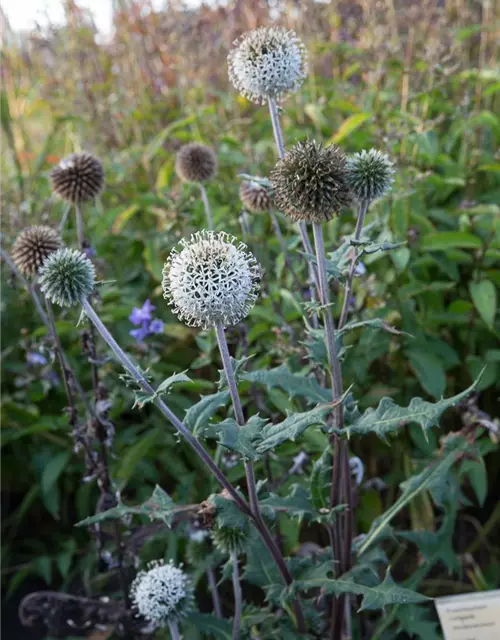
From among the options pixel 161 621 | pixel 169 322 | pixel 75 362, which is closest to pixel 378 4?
pixel 169 322

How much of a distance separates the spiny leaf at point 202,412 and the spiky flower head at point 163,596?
0.50 m

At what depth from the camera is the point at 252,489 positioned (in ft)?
5.29

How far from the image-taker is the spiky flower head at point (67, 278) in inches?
63.1

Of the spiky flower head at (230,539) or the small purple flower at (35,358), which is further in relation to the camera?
the small purple flower at (35,358)

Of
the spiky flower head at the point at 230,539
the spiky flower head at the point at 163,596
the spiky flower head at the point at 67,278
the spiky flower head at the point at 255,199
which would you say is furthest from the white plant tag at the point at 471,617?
the spiky flower head at the point at 255,199

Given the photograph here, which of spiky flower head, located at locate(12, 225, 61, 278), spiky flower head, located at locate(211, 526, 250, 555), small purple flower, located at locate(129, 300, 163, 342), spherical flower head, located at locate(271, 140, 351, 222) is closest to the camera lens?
spherical flower head, located at locate(271, 140, 351, 222)

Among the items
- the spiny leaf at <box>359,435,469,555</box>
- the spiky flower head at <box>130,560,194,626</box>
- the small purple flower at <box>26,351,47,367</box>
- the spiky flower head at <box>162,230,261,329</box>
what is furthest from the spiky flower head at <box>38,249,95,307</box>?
the small purple flower at <box>26,351,47,367</box>

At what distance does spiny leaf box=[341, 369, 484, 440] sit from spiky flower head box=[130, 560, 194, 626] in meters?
0.65

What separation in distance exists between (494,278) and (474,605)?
1300mm

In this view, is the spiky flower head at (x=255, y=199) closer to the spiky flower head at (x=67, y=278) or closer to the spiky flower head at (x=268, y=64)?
the spiky flower head at (x=268, y=64)

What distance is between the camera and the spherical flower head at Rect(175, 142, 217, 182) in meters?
2.54

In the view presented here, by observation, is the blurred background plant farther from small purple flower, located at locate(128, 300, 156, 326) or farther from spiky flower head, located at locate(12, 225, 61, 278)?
spiky flower head, located at locate(12, 225, 61, 278)

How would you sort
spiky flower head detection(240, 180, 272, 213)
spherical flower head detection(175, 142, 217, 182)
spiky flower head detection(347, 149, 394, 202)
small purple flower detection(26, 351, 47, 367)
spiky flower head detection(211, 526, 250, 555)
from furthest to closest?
small purple flower detection(26, 351, 47, 367), spherical flower head detection(175, 142, 217, 182), spiky flower head detection(240, 180, 272, 213), spiky flower head detection(211, 526, 250, 555), spiky flower head detection(347, 149, 394, 202)

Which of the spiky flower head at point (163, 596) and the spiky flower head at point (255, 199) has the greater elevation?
the spiky flower head at point (255, 199)
